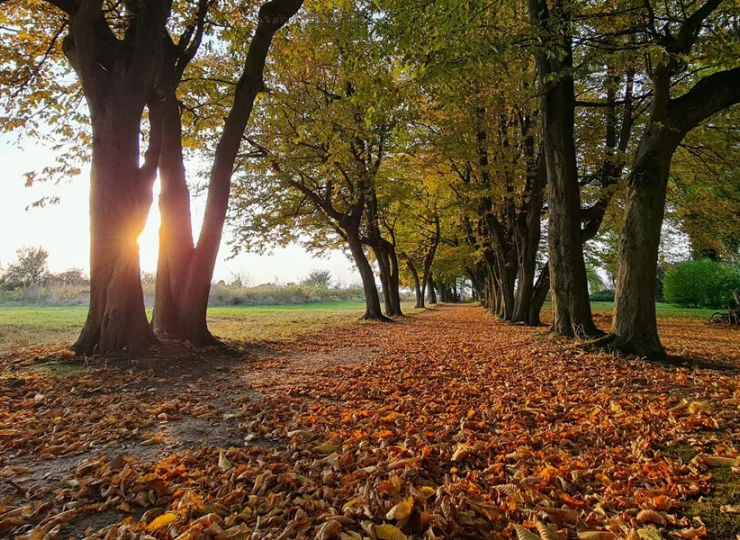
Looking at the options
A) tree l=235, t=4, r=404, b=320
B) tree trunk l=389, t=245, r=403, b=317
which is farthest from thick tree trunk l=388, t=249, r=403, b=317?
tree l=235, t=4, r=404, b=320

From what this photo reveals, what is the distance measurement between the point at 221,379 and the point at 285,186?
1046cm

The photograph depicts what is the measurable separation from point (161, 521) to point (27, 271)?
104ft

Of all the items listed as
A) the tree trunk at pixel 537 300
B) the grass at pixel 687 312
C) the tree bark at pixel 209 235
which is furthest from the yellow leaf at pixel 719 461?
the grass at pixel 687 312

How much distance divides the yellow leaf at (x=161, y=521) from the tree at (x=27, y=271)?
26.3 m

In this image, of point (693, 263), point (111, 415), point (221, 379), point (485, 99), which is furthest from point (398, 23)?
point (693, 263)

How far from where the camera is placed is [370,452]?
2.88 m

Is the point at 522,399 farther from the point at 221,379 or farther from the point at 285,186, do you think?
the point at 285,186

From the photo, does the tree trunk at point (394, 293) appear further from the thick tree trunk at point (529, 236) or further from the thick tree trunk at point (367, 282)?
the thick tree trunk at point (529, 236)

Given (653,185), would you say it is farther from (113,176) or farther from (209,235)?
(113,176)

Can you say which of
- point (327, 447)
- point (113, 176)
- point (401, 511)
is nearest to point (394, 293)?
point (113, 176)

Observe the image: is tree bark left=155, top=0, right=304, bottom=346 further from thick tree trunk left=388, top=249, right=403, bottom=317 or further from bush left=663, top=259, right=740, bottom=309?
bush left=663, top=259, right=740, bottom=309

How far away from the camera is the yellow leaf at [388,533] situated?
1.89m

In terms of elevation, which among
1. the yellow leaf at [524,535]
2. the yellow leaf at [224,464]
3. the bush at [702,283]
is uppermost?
the bush at [702,283]

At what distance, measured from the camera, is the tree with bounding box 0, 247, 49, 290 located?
75.7ft
